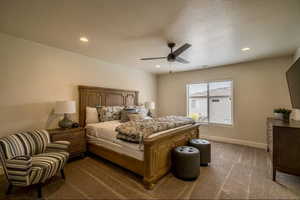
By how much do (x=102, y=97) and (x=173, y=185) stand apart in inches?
119

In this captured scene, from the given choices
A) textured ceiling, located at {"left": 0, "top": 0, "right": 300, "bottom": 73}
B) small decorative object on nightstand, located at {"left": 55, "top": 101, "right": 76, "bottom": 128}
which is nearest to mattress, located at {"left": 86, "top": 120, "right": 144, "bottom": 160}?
small decorative object on nightstand, located at {"left": 55, "top": 101, "right": 76, "bottom": 128}

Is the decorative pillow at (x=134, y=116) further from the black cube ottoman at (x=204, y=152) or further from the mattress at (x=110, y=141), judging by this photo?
the black cube ottoman at (x=204, y=152)

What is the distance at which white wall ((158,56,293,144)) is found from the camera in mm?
3818

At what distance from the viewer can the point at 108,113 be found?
3.79 m

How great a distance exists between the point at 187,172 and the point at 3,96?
12.0 ft

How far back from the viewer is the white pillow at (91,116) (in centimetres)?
359

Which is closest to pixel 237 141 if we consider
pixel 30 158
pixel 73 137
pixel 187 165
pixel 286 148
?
pixel 286 148

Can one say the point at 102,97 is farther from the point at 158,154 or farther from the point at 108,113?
the point at 158,154

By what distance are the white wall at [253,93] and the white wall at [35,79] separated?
4.17 metres

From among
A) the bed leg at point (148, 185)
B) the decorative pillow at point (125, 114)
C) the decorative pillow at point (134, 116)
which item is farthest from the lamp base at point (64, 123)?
the bed leg at point (148, 185)

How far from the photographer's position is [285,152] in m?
2.28

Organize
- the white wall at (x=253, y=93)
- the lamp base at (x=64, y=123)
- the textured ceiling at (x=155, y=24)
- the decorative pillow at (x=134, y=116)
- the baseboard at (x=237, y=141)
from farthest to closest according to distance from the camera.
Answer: the baseboard at (x=237, y=141) < the white wall at (x=253, y=93) < the decorative pillow at (x=134, y=116) < the lamp base at (x=64, y=123) < the textured ceiling at (x=155, y=24)

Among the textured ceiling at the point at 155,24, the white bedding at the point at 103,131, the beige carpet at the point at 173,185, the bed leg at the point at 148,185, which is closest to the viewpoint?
the textured ceiling at the point at 155,24

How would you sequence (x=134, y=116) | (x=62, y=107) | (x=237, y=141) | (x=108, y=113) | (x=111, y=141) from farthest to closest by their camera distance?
Answer: (x=237, y=141), (x=108, y=113), (x=134, y=116), (x=62, y=107), (x=111, y=141)
